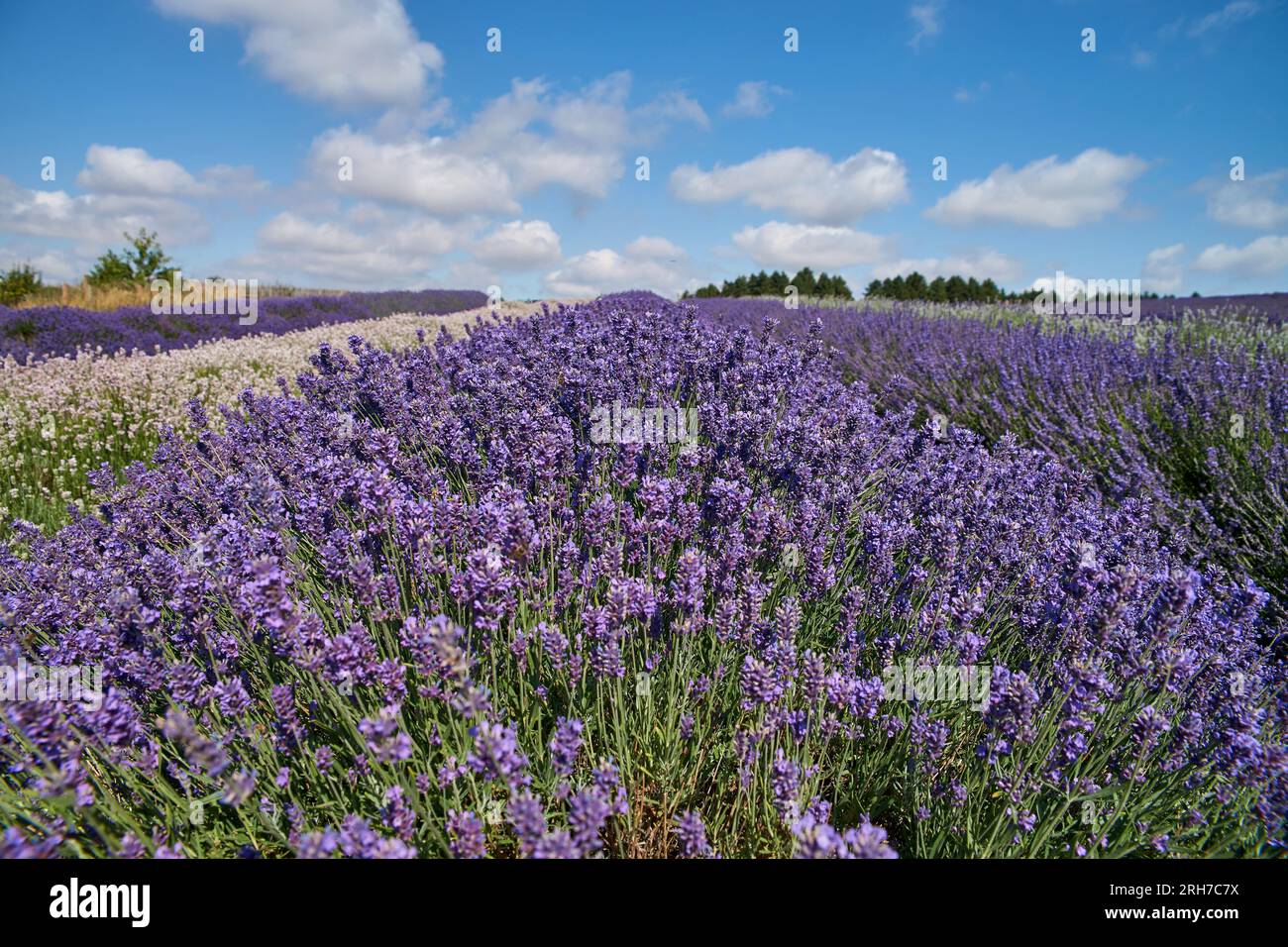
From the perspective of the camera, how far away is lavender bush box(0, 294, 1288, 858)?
1.31m

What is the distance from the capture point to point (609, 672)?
142 centimetres

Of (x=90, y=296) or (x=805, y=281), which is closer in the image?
(x=90, y=296)

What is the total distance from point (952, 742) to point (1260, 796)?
0.66 meters

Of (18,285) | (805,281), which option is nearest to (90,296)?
(18,285)

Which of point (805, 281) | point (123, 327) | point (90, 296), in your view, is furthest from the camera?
point (805, 281)

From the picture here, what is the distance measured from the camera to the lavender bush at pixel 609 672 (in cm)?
131

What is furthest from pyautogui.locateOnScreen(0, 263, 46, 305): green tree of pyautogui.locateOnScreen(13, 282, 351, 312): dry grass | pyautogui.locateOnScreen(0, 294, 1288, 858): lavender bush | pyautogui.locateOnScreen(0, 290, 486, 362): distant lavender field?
pyautogui.locateOnScreen(0, 294, 1288, 858): lavender bush

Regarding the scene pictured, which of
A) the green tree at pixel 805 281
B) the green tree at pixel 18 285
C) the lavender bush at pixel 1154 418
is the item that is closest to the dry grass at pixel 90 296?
the green tree at pixel 18 285

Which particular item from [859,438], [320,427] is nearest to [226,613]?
[320,427]

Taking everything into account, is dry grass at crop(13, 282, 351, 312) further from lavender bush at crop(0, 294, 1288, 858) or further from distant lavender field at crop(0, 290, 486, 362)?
lavender bush at crop(0, 294, 1288, 858)

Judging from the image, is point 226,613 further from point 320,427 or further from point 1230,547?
point 1230,547

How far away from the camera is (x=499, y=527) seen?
1630mm

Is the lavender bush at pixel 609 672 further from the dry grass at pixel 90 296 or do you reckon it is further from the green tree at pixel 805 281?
the green tree at pixel 805 281

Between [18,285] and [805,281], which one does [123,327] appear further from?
[805,281]
